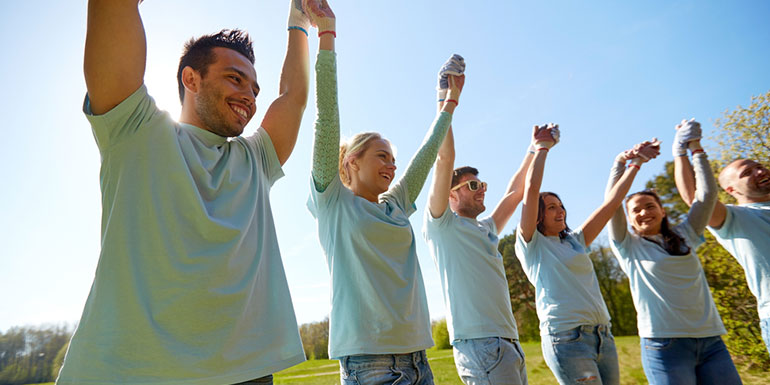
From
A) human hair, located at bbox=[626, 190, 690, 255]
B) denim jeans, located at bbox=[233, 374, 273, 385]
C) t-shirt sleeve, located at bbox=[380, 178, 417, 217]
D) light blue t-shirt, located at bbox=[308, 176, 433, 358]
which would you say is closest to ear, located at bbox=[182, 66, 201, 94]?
light blue t-shirt, located at bbox=[308, 176, 433, 358]

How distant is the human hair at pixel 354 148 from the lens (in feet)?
9.00

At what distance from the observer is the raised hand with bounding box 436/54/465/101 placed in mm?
3322

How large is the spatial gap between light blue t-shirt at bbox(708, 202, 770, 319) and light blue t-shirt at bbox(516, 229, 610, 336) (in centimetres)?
133

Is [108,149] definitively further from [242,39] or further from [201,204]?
[242,39]

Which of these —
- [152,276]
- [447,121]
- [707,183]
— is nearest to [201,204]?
[152,276]

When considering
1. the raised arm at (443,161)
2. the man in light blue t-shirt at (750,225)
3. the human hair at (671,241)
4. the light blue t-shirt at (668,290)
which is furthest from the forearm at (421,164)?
the man in light blue t-shirt at (750,225)

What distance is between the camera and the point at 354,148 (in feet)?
9.05

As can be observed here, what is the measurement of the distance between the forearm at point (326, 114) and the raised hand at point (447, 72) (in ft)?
4.18

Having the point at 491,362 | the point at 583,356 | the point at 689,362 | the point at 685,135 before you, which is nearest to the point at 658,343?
the point at 689,362

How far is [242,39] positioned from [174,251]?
1.14 meters

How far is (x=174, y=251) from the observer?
1.28 metres

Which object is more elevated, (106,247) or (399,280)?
(106,247)

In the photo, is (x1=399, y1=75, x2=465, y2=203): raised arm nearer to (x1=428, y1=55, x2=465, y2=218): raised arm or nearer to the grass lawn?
(x1=428, y1=55, x2=465, y2=218): raised arm

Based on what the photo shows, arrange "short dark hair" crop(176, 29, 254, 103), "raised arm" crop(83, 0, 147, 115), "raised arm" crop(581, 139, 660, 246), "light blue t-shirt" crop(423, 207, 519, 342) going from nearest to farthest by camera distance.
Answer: "raised arm" crop(83, 0, 147, 115)
"short dark hair" crop(176, 29, 254, 103)
"light blue t-shirt" crop(423, 207, 519, 342)
"raised arm" crop(581, 139, 660, 246)
